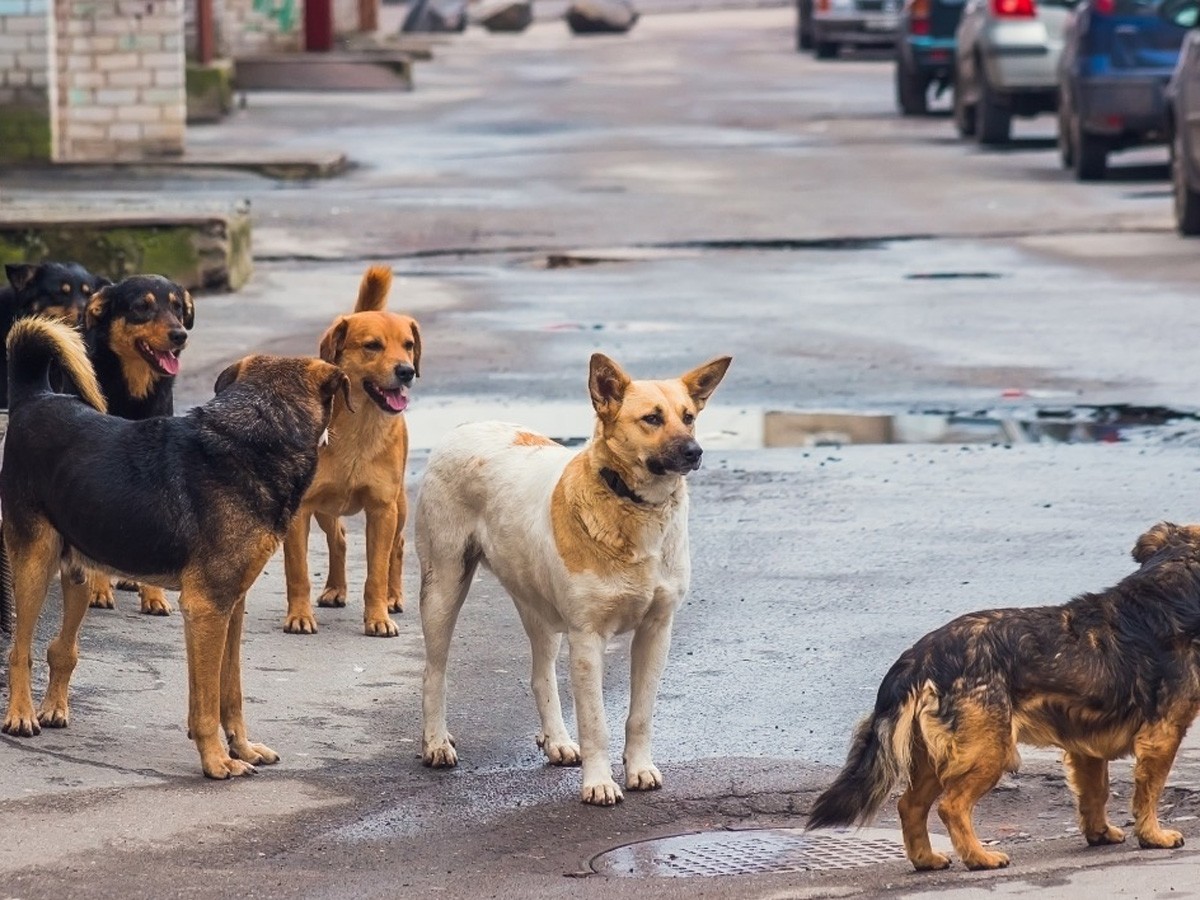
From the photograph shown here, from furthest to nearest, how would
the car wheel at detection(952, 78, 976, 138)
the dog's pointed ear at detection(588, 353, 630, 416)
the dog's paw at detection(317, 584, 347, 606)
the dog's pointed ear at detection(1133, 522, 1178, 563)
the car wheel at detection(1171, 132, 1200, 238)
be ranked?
the car wheel at detection(952, 78, 976, 138) < the car wheel at detection(1171, 132, 1200, 238) < the dog's paw at detection(317, 584, 347, 606) < the dog's pointed ear at detection(588, 353, 630, 416) < the dog's pointed ear at detection(1133, 522, 1178, 563)

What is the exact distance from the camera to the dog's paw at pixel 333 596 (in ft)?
29.7

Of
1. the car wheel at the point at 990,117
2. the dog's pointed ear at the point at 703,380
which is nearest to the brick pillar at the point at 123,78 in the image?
the car wheel at the point at 990,117

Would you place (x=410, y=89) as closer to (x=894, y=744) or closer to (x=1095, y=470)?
(x=1095, y=470)

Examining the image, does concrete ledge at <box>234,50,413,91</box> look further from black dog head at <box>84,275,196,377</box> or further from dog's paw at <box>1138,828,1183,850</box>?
dog's paw at <box>1138,828,1183,850</box>

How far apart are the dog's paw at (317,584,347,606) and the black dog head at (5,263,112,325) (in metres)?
1.51

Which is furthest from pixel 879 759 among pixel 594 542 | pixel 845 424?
pixel 845 424

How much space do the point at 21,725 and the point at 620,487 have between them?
1975mm

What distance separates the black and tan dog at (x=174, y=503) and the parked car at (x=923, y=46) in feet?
81.9

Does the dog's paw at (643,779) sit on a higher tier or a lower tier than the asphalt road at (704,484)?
higher

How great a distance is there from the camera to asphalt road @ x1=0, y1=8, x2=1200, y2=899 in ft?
21.2

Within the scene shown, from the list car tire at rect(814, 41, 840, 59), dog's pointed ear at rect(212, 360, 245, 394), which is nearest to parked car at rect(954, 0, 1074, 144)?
car tire at rect(814, 41, 840, 59)

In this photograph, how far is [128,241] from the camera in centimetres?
1614

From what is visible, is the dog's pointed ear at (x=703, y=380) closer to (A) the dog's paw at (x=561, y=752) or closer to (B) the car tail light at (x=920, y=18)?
(A) the dog's paw at (x=561, y=752)

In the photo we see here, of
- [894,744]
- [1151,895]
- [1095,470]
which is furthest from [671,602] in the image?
[1095,470]
